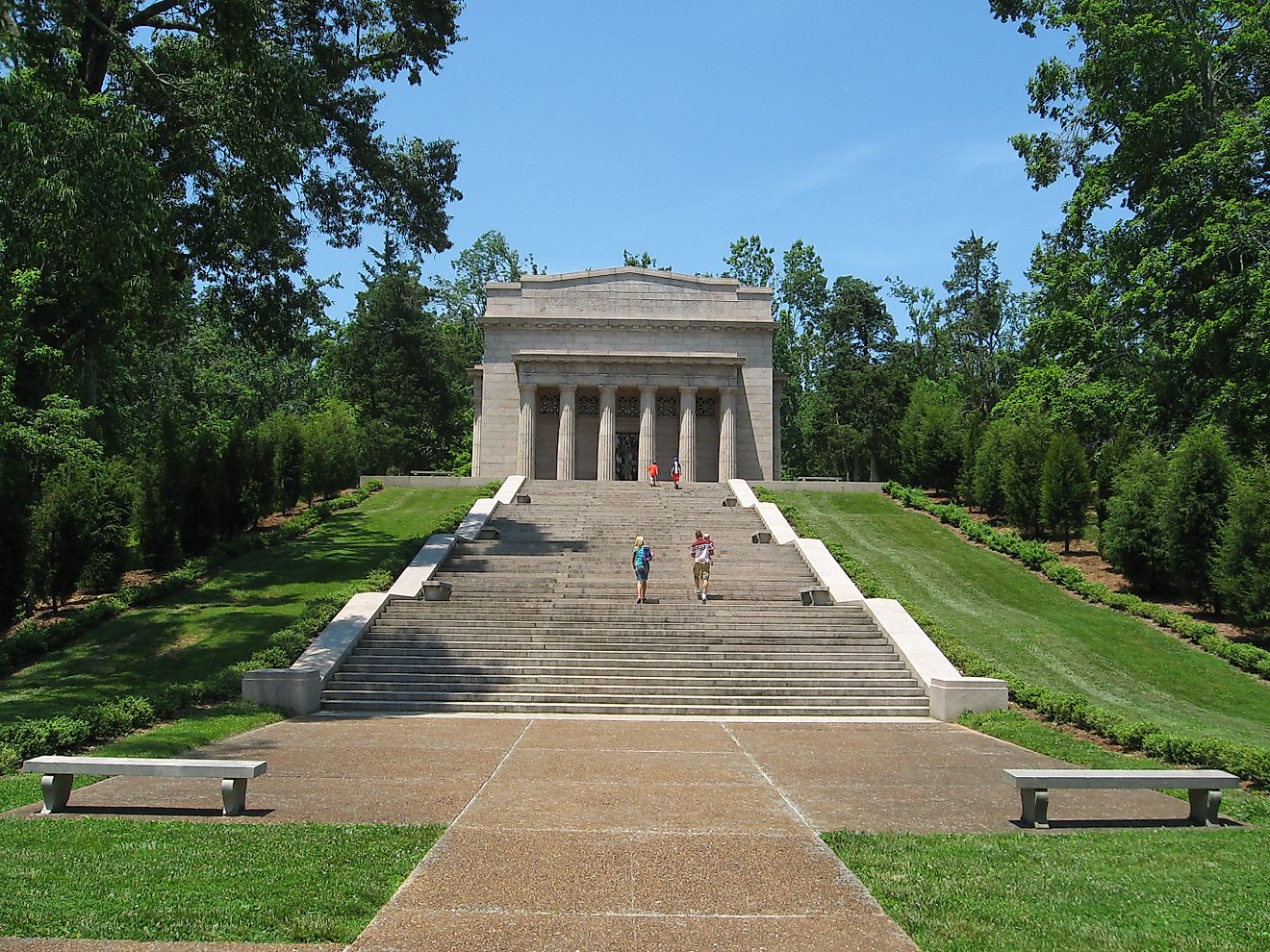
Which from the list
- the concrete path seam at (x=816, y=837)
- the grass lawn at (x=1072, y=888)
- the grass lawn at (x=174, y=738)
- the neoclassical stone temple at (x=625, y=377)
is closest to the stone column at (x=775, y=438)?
the neoclassical stone temple at (x=625, y=377)

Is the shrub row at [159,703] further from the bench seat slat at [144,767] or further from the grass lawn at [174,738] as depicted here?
the bench seat slat at [144,767]

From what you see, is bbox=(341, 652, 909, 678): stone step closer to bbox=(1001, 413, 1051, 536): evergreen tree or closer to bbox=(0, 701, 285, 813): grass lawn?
bbox=(0, 701, 285, 813): grass lawn

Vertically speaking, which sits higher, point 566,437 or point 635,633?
point 566,437

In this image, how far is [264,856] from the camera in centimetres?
657

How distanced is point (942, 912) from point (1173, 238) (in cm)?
3039

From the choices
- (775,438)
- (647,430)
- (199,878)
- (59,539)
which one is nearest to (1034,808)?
(199,878)

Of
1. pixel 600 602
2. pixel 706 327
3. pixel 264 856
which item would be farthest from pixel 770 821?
pixel 706 327

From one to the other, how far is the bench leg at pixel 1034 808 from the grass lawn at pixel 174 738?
8.30 meters

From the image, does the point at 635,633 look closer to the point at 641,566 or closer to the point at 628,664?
the point at 628,664

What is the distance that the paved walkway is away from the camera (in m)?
5.56

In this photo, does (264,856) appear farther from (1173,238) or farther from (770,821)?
(1173,238)

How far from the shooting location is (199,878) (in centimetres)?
610

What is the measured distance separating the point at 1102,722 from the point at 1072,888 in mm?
7521

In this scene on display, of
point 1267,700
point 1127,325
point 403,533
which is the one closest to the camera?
point 1267,700
